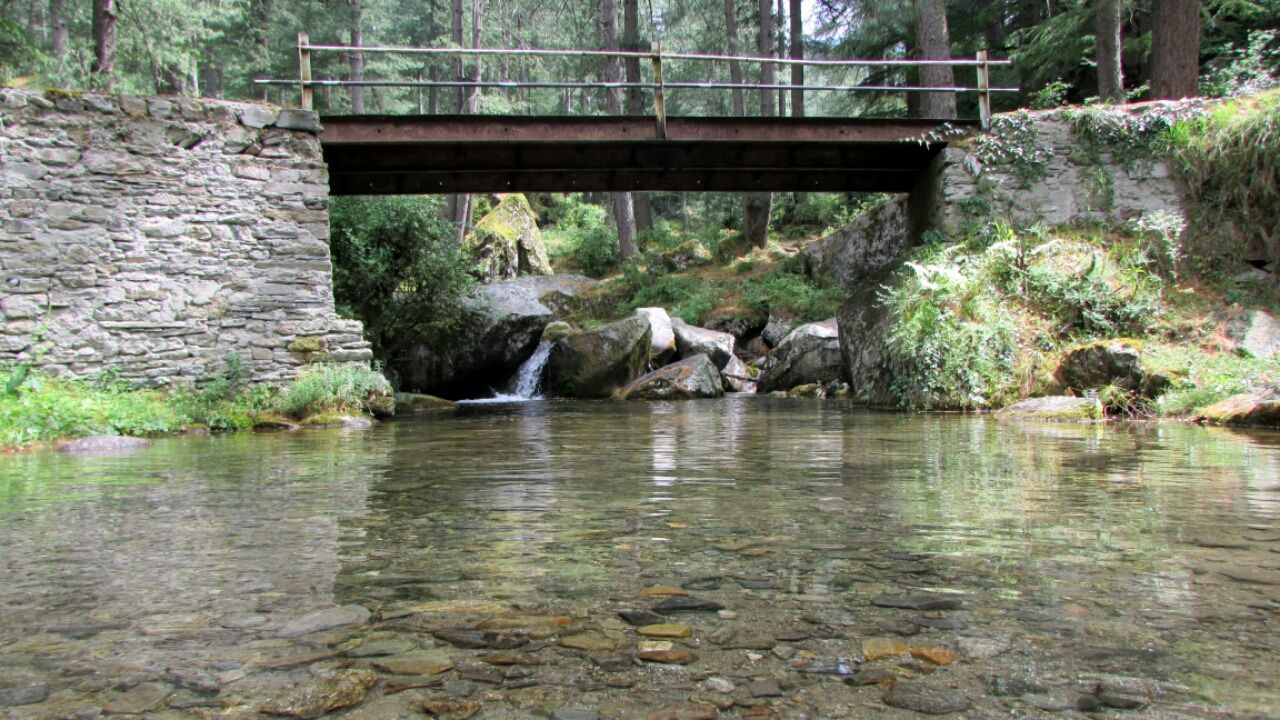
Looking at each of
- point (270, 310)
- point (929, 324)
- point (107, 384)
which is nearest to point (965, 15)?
point (929, 324)

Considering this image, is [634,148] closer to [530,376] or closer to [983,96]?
[983,96]

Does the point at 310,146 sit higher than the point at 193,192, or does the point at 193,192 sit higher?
the point at 310,146

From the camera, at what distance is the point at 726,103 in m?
35.5

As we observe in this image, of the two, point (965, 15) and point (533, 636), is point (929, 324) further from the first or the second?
point (965, 15)

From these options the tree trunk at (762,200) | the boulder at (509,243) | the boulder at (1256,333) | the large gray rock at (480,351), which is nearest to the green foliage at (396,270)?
the large gray rock at (480,351)

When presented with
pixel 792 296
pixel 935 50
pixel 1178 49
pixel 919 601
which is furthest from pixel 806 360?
pixel 919 601

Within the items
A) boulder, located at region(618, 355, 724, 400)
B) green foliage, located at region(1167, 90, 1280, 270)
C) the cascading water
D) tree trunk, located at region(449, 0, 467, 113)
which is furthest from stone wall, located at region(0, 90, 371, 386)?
tree trunk, located at region(449, 0, 467, 113)

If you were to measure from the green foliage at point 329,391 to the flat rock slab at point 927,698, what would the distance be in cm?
893

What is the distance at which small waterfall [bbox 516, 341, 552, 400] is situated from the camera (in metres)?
15.9

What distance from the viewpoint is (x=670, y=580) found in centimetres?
220

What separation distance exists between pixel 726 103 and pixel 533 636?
36.1 m

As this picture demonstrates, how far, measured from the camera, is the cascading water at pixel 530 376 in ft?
51.9

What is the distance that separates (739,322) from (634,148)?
791cm

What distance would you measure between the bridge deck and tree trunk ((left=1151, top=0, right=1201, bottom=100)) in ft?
11.9
